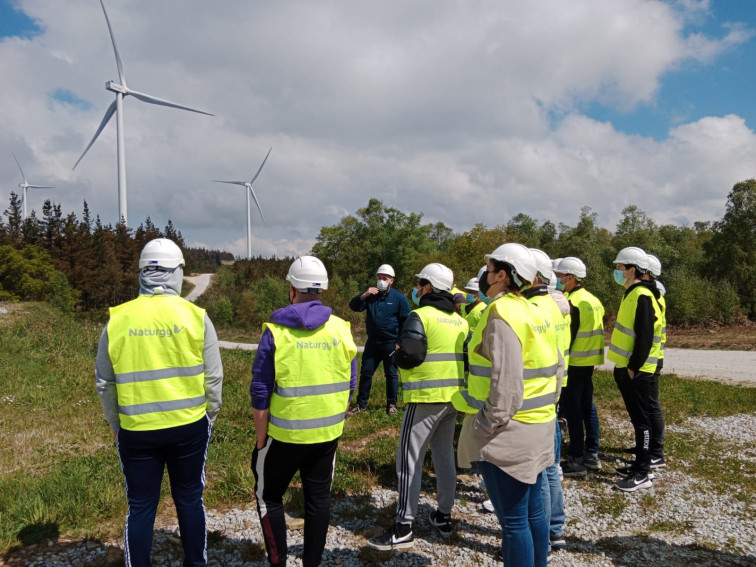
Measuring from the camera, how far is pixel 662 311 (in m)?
5.44

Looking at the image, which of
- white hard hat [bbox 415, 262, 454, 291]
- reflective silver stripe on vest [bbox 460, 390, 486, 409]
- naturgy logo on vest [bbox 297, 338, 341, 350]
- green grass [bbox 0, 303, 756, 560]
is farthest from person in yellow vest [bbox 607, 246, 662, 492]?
naturgy logo on vest [bbox 297, 338, 341, 350]

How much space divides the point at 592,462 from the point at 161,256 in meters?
5.39

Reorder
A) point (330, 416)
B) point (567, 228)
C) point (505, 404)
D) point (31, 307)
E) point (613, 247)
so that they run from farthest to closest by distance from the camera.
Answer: point (567, 228) → point (613, 247) → point (31, 307) → point (330, 416) → point (505, 404)

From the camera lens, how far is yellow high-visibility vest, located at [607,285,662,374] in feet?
17.0

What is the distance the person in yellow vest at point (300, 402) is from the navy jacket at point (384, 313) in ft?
14.3

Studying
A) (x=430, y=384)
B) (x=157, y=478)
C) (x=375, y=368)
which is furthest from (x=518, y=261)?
(x=375, y=368)

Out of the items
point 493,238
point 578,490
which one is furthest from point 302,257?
point 493,238

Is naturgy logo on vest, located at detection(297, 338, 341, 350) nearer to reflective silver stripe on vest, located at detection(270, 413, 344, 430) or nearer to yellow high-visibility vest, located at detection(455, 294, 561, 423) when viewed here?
reflective silver stripe on vest, located at detection(270, 413, 344, 430)

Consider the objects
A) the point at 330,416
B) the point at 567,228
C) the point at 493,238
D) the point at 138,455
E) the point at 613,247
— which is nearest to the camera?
the point at 138,455

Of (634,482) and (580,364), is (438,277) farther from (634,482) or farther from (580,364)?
(634,482)

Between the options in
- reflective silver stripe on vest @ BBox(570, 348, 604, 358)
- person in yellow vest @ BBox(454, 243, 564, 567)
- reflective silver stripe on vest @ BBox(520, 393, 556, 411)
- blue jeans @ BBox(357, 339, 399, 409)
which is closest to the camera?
person in yellow vest @ BBox(454, 243, 564, 567)

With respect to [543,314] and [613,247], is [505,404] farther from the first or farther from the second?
[613,247]

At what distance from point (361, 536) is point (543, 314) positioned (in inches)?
103

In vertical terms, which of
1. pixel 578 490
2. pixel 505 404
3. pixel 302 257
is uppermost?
pixel 302 257
